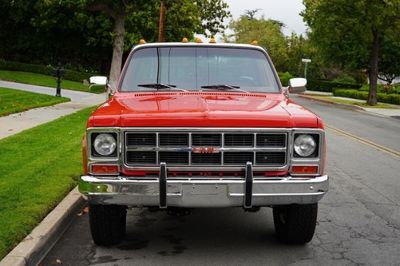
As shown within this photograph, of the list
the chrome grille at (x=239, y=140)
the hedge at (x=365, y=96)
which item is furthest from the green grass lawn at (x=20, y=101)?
the hedge at (x=365, y=96)

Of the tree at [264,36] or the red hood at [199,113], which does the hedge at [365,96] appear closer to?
the tree at [264,36]

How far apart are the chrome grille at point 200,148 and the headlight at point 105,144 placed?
124 millimetres

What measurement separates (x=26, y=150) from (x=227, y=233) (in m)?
5.17

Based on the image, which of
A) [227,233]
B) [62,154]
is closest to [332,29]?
[62,154]

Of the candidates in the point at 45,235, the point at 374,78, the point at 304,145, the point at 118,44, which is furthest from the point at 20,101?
the point at 374,78

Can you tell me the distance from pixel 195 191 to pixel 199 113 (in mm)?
666

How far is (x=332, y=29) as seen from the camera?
3491 cm

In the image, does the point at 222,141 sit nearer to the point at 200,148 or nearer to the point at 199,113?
the point at 200,148

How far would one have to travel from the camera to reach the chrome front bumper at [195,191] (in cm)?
476

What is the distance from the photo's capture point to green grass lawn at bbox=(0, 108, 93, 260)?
5.66 meters

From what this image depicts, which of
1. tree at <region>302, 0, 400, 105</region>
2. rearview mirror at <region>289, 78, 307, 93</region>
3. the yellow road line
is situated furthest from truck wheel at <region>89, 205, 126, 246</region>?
tree at <region>302, 0, 400, 105</region>

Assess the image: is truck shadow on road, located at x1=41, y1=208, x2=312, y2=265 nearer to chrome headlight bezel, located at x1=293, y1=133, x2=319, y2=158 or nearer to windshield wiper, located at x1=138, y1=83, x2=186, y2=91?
chrome headlight bezel, located at x1=293, y1=133, x2=319, y2=158

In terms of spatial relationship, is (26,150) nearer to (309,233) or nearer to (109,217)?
(109,217)

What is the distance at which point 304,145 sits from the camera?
500cm
